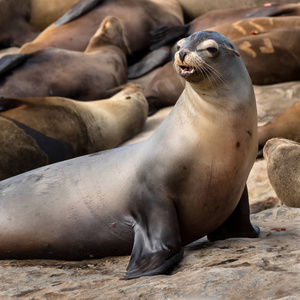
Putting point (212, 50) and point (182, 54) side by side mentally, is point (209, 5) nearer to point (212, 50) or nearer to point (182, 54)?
point (212, 50)

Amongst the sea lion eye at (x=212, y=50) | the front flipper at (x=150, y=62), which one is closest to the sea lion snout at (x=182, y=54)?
the sea lion eye at (x=212, y=50)

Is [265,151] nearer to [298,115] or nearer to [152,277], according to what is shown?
[298,115]

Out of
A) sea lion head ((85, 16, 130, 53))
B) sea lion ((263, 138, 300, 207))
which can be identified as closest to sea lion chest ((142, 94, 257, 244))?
sea lion ((263, 138, 300, 207))

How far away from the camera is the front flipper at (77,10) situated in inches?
393

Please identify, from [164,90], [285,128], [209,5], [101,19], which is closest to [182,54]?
[285,128]

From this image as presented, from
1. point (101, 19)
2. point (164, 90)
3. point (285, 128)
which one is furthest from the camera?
point (101, 19)

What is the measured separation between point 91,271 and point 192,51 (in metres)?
1.16

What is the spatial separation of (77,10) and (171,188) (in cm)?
740

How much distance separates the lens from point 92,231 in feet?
11.4

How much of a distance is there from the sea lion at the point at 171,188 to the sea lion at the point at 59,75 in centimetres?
444

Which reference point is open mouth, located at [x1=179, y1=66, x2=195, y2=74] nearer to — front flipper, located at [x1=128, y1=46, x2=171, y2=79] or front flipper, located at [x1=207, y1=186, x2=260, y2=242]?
front flipper, located at [x1=207, y1=186, x2=260, y2=242]

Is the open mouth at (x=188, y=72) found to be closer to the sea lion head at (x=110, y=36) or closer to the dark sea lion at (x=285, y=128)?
the dark sea lion at (x=285, y=128)

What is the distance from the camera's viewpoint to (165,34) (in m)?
9.82

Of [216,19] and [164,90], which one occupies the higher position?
[216,19]
